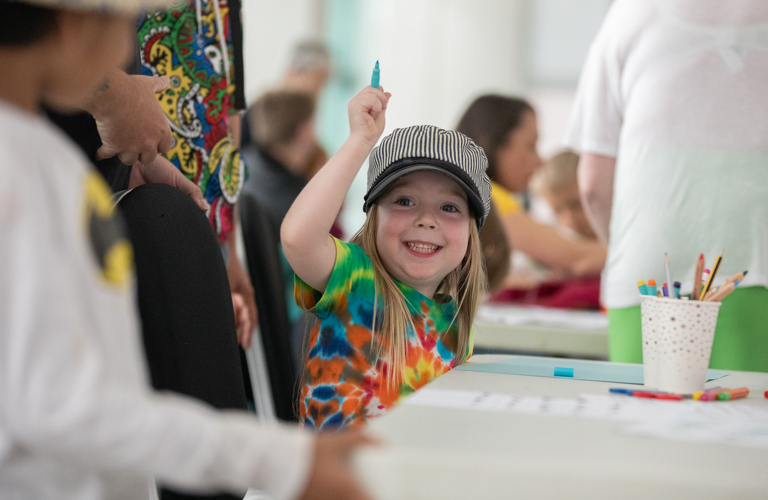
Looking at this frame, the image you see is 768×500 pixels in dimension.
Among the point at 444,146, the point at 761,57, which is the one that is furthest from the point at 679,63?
the point at 444,146

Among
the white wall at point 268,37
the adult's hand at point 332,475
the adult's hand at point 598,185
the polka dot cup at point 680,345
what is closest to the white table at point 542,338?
the adult's hand at point 598,185

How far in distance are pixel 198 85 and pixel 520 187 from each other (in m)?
1.63

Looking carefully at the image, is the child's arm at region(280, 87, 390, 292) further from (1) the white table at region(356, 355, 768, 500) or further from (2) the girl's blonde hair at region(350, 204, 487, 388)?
(1) the white table at region(356, 355, 768, 500)

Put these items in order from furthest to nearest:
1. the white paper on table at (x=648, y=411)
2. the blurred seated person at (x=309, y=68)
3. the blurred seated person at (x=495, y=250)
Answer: the blurred seated person at (x=309, y=68), the blurred seated person at (x=495, y=250), the white paper on table at (x=648, y=411)

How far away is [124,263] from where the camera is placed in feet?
1.50

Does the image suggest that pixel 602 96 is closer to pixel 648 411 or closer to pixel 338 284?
pixel 338 284

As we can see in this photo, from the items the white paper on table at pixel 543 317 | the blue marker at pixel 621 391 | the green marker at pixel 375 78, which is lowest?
the white paper on table at pixel 543 317

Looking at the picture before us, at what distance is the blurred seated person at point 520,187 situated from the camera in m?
2.48

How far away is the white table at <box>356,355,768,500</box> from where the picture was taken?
457mm

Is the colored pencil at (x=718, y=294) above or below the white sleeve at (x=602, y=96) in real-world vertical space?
below

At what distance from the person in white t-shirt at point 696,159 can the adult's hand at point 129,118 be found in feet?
2.83

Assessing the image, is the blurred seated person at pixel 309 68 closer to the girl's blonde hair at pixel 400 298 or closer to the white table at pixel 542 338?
the white table at pixel 542 338

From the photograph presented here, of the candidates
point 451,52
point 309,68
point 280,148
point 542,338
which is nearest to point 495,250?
point 542,338

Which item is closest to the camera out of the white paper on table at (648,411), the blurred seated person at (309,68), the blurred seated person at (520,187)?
the white paper on table at (648,411)
